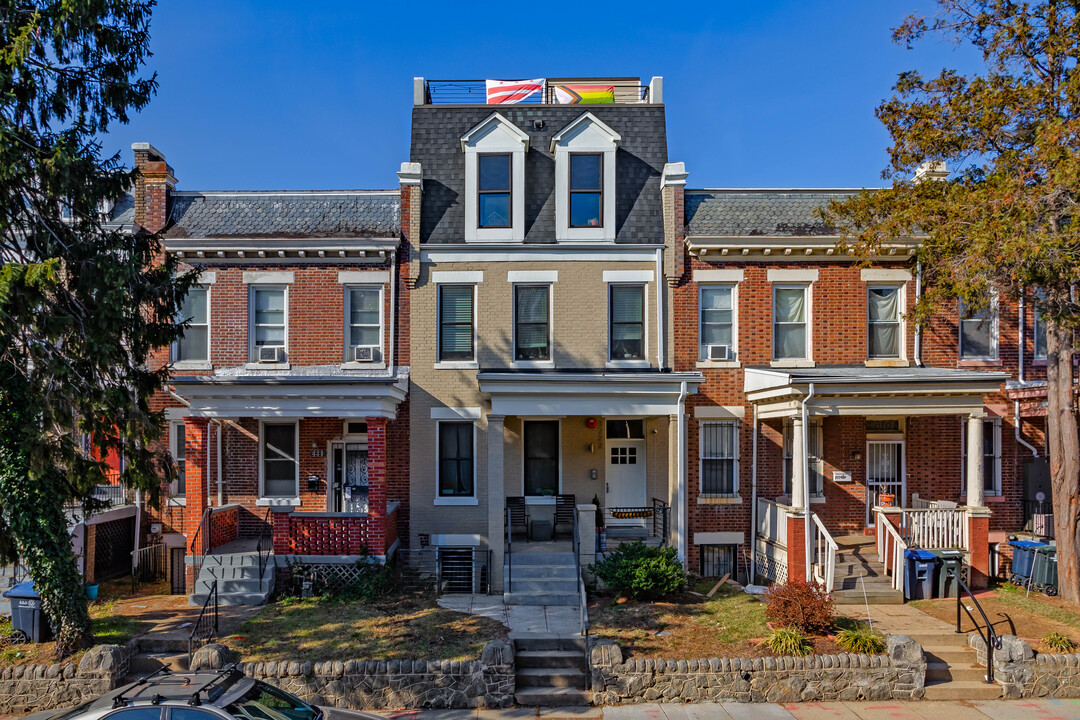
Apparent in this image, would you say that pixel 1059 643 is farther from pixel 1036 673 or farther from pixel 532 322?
pixel 532 322

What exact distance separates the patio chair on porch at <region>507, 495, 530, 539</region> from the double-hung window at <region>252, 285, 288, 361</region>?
6.71 m

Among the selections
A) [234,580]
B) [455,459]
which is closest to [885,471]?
[455,459]

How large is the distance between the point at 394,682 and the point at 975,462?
1231 cm

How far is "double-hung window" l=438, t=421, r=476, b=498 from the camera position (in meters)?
16.5

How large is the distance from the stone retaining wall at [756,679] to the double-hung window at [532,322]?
7.67 m

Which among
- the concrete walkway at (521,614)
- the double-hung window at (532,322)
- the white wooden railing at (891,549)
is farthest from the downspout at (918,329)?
the concrete walkway at (521,614)

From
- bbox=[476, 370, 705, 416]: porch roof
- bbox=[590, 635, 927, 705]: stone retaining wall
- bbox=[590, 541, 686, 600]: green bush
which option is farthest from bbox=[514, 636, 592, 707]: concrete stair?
bbox=[476, 370, 705, 416]: porch roof

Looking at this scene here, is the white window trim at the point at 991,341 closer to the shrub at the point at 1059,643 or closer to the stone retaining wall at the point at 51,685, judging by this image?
the shrub at the point at 1059,643

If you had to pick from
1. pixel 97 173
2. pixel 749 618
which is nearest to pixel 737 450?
pixel 749 618

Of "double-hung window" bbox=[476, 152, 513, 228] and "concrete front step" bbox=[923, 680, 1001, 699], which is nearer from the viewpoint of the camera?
"concrete front step" bbox=[923, 680, 1001, 699]

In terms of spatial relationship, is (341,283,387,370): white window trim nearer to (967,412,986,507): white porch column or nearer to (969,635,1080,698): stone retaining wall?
(967,412,986,507): white porch column

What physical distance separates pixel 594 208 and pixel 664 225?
5.67 ft

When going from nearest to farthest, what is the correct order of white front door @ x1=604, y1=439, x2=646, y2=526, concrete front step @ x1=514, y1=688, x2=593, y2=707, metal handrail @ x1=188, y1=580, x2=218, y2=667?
concrete front step @ x1=514, y1=688, x2=593, y2=707, metal handrail @ x1=188, y1=580, x2=218, y2=667, white front door @ x1=604, y1=439, x2=646, y2=526

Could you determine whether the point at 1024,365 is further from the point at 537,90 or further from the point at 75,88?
the point at 75,88
